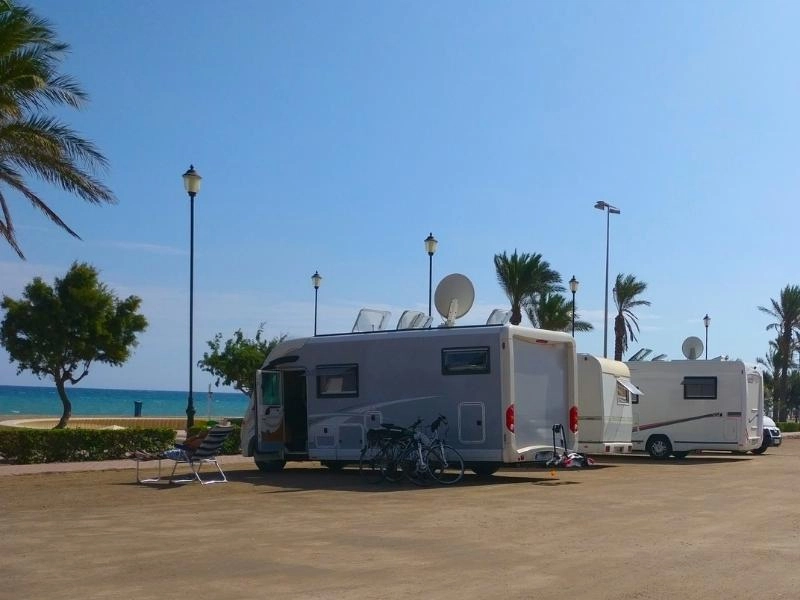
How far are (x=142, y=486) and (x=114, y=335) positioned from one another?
15.8m

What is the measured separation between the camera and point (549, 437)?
57.4 ft

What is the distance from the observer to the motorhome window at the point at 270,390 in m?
19.1

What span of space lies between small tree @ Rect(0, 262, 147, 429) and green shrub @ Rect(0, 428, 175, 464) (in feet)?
31.7

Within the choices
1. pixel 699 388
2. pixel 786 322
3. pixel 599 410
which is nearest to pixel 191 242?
pixel 599 410

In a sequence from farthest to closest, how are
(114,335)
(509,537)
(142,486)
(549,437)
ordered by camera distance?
(114,335) < (549,437) < (142,486) < (509,537)

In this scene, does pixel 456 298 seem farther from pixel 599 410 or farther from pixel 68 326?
pixel 68 326

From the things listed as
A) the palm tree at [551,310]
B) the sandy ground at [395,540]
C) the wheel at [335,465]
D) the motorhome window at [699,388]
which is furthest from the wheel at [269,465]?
the palm tree at [551,310]

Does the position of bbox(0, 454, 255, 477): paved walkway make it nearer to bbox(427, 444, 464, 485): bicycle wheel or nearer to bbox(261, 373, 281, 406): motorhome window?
bbox(261, 373, 281, 406): motorhome window

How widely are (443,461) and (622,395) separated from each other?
8.37 meters

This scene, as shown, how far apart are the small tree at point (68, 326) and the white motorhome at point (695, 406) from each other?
607 inches

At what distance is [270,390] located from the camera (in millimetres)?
19281

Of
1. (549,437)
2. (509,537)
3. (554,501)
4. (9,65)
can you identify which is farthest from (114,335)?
(509,537)

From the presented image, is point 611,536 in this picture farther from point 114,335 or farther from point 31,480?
point 114,335

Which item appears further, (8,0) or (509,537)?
(8,0)
